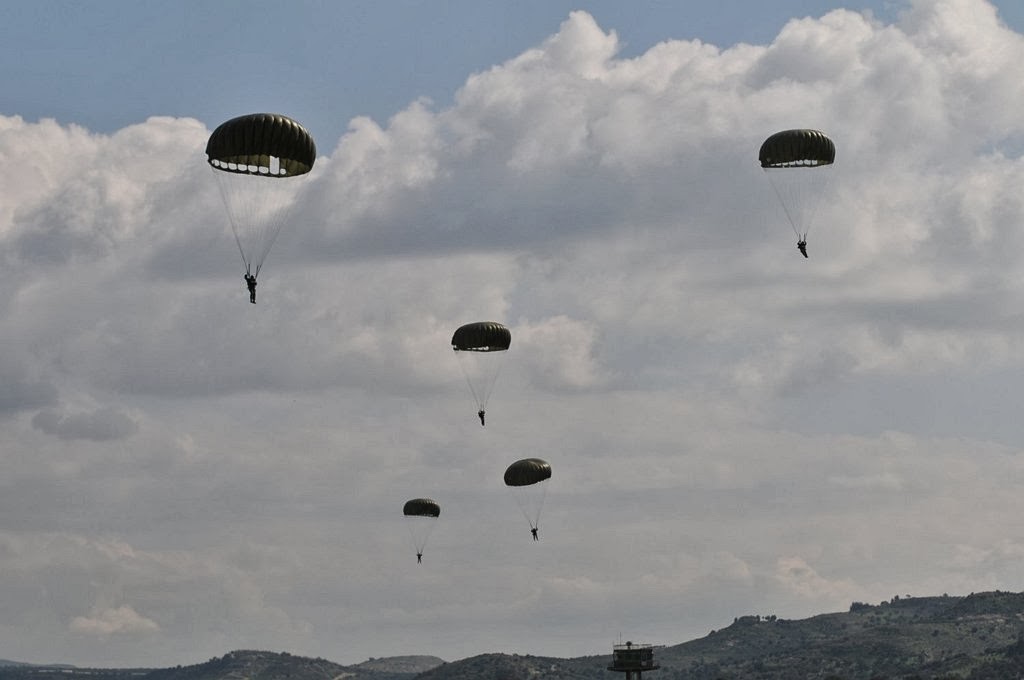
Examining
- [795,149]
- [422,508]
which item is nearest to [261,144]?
[795,149]

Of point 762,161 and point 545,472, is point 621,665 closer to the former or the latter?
point 545,472

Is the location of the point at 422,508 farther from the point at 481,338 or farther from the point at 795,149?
the point at 795,149

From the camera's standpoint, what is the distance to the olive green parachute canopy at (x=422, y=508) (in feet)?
559

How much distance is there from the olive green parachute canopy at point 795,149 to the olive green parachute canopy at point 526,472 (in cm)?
4838

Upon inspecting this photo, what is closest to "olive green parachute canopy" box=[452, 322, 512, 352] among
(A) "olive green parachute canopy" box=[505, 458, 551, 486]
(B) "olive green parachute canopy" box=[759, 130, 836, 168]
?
(A) "olive green parachute canopy" box=[505, 458, 551, 486]

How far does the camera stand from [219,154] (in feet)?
314

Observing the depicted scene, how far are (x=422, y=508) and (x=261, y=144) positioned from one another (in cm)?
8385

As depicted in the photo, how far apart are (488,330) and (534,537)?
69.4ft

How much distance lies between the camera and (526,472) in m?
151

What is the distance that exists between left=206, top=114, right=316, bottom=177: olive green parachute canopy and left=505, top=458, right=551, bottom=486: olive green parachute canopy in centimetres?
6018

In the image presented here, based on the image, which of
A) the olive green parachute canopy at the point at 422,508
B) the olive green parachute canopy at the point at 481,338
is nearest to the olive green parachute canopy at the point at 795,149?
the olive green parachute canopy at the point at 481,338

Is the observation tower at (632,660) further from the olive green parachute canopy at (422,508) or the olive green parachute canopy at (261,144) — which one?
the olive green parachute canopy at (261,144)

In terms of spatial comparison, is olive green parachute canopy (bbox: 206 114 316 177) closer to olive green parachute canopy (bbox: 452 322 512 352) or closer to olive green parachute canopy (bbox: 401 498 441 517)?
olive green parachute canopy (bbox: 452 322 512 352)

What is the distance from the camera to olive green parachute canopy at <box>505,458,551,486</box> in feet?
493
